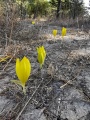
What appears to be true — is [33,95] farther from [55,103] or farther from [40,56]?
[40,56]

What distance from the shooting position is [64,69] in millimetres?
1987

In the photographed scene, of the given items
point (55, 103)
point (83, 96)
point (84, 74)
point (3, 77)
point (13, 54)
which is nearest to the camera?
point (55, 103)

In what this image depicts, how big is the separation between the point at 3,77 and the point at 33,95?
488mm

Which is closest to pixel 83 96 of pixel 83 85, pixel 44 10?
pixel 83 85

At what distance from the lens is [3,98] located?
1.42 m

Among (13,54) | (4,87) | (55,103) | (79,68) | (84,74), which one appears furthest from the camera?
(13,54)

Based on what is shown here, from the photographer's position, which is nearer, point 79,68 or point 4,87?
point 4,87

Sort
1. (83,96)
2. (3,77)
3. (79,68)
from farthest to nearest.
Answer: (79,68) → (3,77) → (83,96)

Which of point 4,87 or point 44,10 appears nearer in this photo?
point 4,87

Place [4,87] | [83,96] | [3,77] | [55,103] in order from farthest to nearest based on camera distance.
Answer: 1. [3,77]
2. [4,87]
3. [83,96]
4. [55,103]

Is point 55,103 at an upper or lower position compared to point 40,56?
lower

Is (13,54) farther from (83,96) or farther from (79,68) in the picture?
(83,96)

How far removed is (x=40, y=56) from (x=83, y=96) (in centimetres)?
42

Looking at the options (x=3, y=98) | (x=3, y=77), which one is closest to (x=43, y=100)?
(x=3, y=98)
